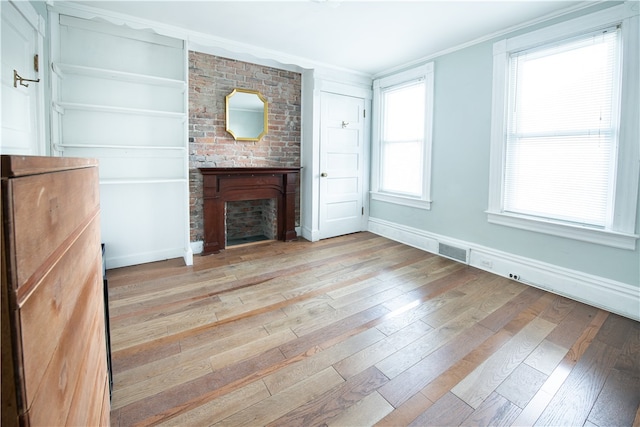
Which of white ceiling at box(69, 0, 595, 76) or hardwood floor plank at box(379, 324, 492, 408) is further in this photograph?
white ceiling at box(69, 0, 595, 76)

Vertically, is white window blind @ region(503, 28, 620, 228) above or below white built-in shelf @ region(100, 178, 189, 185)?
above

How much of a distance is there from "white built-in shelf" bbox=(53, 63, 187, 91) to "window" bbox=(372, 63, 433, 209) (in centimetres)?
286

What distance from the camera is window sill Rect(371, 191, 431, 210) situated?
167 inches

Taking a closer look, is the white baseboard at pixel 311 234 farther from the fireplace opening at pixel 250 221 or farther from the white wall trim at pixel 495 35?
the white wall trim at pixel 495 35

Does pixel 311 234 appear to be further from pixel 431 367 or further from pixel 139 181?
pixel 431 367

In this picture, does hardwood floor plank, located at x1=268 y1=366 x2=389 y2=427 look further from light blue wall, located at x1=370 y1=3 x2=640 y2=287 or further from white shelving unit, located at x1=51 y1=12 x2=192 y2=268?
white shelving unit, located at x1=51 y1=12 x2=192 y2=268

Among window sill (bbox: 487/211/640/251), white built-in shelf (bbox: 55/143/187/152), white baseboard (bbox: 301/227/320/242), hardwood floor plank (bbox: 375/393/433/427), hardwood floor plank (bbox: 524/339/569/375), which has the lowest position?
hardwood floor plank (bbox: 375/393/433/427)

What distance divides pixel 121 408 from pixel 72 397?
1284mm

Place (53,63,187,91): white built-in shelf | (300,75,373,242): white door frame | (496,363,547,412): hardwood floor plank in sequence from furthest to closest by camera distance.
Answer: (300,75,373,242): white door frame → (53,63,187,91): white built-in shelf → (496,363,547,412): hardwood floor plank

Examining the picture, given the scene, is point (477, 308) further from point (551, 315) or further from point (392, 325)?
point (392, 325)

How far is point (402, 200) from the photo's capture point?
15.1 ft

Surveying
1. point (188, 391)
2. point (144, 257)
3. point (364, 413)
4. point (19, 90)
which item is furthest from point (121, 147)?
point (364, 413)

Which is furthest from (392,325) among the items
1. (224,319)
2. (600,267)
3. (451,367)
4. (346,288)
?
(600,267)

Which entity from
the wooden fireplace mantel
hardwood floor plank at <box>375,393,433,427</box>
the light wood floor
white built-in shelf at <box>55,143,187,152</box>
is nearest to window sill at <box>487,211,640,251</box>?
the light wood floor
